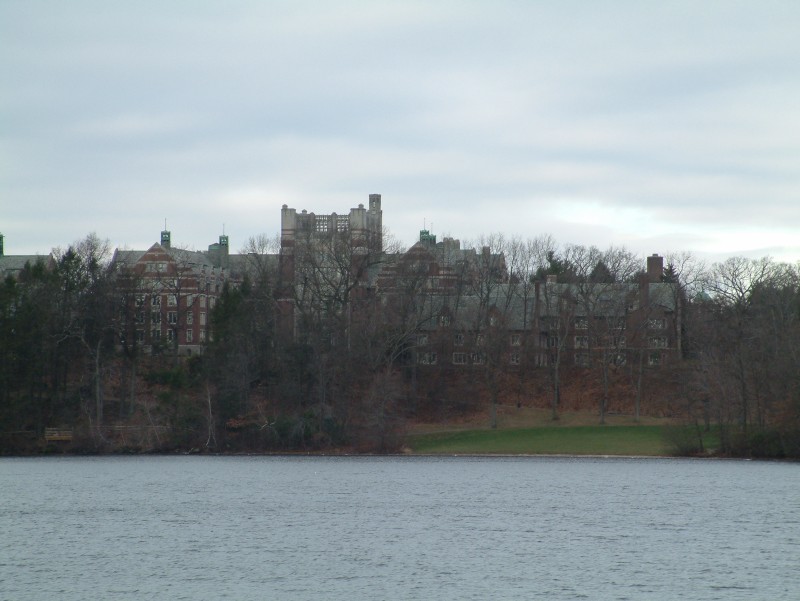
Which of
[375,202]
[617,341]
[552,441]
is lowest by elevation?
[552,441]

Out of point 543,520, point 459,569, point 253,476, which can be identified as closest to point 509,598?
point 459,569

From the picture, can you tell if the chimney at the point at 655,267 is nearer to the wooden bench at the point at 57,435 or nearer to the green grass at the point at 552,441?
the green grass at the point at 552,441

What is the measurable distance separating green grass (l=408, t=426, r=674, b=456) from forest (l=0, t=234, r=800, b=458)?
10.6ft

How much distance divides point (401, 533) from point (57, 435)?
54.3m

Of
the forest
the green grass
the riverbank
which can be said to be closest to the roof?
the forest

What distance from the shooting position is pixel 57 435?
96.4m

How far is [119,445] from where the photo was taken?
315ft

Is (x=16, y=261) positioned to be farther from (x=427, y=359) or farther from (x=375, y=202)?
(x=427, y=359)

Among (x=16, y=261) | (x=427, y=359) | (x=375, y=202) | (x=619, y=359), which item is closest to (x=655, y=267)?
(x=619, y=359)

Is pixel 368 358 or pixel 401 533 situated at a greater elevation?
pixel 368 358

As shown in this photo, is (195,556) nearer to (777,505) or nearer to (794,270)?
(777,505)

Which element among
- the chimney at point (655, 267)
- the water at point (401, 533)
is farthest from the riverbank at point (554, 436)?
the chimney at point (655, 267)

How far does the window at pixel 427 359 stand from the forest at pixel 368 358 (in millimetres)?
160

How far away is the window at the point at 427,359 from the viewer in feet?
379
